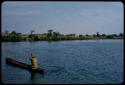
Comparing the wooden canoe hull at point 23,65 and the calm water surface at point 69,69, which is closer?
the wooden canoe hull at point 23,65

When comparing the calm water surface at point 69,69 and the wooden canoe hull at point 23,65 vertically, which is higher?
the wooden canoe hull at point 23,65

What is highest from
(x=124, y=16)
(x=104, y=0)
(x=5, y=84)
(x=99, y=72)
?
(x=104, y=0)

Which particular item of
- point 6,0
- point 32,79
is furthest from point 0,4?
point 32,79

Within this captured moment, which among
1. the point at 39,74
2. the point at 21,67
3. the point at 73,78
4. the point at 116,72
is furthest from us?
the point at 116,72

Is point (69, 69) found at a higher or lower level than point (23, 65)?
lower

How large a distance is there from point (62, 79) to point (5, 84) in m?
9.21

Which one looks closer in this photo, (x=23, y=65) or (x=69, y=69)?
(x=23, y=65)

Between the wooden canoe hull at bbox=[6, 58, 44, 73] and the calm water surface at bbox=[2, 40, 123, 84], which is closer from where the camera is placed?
the wooden canoe hull at bbox=[6, 58, 44, 73]

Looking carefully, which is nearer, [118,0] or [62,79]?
[118,0]

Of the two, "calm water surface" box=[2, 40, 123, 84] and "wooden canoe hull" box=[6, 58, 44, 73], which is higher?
"wooden canoe hull" box=[6, 58, 44, 73]

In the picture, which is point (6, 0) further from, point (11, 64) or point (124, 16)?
point (11, 64)

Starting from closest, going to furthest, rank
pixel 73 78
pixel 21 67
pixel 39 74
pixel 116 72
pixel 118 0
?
pixel 118 0 < pixel 39 74 < pixel 21 67 < pixel 73 78 < pixel 116 72

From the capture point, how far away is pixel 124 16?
5.71ft

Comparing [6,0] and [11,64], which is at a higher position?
[6,0]
